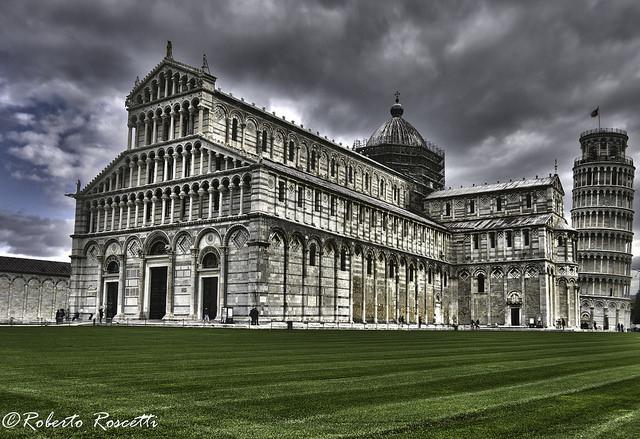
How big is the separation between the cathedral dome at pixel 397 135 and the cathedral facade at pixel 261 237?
554 inches

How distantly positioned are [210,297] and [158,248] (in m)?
7.60

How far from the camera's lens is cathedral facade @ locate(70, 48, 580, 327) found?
164 feet

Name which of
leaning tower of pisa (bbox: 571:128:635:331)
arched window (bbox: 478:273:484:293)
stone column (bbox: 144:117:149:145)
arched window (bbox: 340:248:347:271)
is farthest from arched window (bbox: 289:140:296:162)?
leaning tower of pisa (bbox: 571:128:635:331)

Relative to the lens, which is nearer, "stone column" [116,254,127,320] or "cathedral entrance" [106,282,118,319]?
"stone column" [116,254,127,320]

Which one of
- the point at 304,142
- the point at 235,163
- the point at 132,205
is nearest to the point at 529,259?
the point at 304,142

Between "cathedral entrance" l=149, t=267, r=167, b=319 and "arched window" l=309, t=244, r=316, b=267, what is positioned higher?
"arched window" l=309, t=244, r=316, b=267

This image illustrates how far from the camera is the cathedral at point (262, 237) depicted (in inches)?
1967

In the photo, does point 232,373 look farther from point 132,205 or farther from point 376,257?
point 376,257

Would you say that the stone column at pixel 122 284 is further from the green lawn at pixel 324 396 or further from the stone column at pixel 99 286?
the green lawn at pixel 324 396

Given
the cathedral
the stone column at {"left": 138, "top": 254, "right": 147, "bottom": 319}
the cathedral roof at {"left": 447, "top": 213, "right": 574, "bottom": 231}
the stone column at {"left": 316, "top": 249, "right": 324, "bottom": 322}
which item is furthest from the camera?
the cathedral roof at {"left": 447, "top": 213, "right": 574, "bottom": 231}

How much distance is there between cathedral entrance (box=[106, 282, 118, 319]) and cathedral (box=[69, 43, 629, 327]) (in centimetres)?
13

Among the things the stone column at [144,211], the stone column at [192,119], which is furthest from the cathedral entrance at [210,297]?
the stone column at [192,119]

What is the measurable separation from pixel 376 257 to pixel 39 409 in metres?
56.5

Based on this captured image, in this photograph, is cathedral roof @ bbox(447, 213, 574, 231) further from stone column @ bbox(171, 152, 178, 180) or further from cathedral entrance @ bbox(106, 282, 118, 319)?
cathedral entrance @ bbox(106, 282, 118, 319)
